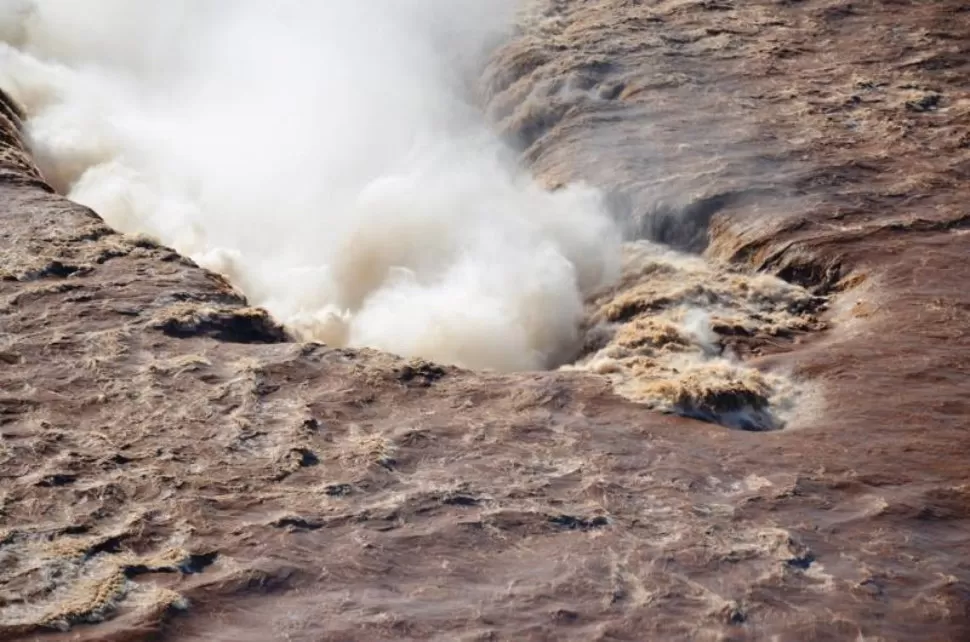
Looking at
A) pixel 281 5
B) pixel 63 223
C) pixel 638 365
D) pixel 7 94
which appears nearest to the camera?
pixel 638 365

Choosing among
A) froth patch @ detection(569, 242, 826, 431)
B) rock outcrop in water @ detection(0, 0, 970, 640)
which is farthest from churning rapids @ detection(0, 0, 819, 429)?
rock outcrop in water @ detection(0, 0, 970, 640)

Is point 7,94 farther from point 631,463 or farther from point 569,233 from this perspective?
point 631,463

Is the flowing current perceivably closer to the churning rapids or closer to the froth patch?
the churning rapids

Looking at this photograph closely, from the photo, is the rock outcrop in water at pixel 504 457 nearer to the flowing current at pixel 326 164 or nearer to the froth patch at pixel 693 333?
the froth patch at pixel 693 333

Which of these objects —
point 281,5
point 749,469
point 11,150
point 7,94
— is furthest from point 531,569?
point 281,5

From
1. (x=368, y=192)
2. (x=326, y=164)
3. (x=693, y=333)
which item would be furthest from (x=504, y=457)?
(x=326, y=164)

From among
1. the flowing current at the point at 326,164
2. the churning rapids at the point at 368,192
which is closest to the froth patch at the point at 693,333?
the churning rapids at the point at 368,192
